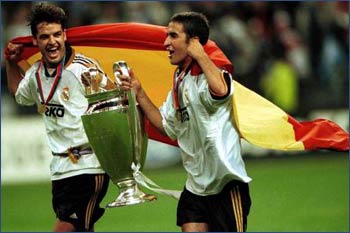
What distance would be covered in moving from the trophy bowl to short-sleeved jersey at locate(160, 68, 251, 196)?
34cm

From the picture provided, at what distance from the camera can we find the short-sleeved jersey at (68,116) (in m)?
8.30

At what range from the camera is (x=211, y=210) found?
770 cm

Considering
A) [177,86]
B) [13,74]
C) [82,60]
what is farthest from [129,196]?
[13,74]

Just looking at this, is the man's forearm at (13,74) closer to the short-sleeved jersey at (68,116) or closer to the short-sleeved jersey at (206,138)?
the short-sleeved jersey at (68,116)

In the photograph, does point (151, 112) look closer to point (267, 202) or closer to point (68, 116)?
point (68, 116)

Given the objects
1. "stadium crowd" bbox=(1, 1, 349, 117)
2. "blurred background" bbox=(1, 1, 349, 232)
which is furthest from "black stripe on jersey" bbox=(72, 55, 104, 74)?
"stadium crowd" bbox=(1, 1, 349, 117)

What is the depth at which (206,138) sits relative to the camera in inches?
299

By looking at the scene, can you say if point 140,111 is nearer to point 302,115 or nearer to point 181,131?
point 181,131

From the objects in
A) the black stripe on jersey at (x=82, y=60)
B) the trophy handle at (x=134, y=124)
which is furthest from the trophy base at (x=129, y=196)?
the black stripe on jersey at (x=82, y=60)

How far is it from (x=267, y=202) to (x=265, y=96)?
4113 mm

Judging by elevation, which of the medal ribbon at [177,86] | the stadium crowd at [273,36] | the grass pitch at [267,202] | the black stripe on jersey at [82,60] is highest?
the stadium crowd at [273,36]

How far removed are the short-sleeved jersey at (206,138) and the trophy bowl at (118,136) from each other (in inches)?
13.5

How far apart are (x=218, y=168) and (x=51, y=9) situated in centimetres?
174

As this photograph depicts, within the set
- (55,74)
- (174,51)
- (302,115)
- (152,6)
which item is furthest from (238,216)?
(152,6)
